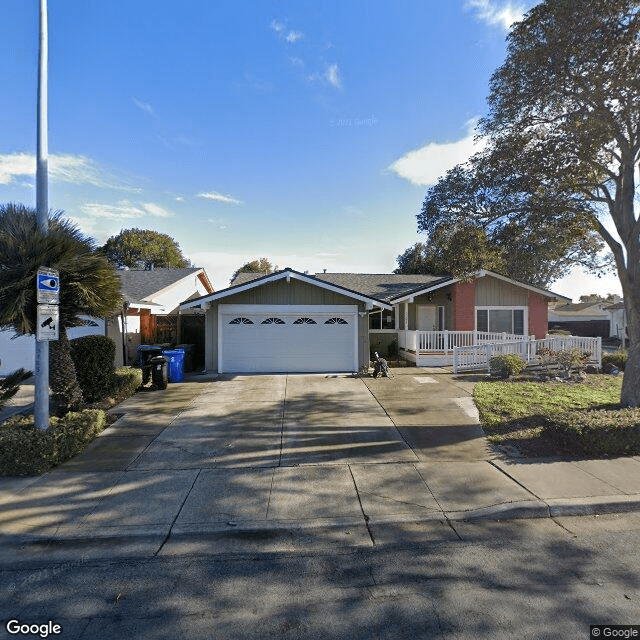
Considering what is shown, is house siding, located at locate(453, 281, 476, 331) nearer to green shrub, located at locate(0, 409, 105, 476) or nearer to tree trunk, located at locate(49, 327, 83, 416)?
tree trunk, located at locate(49, 327, 83, 416)

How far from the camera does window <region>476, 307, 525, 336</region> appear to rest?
18.3m

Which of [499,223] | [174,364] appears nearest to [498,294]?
[499,223]

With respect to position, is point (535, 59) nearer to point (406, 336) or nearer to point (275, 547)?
point (275, 547)

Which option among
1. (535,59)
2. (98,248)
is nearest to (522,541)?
(535,59)

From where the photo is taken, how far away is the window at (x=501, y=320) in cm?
1828

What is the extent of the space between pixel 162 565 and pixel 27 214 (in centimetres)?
699

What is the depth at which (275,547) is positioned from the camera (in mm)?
3961

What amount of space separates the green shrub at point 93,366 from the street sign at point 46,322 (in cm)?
360

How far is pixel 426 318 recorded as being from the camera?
772 inches

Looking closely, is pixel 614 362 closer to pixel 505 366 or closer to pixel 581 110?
Answer: pixel 505 366

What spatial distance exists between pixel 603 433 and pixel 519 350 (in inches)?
350

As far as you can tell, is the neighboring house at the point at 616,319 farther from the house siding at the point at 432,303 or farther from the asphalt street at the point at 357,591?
the asphalt street at the point at 357,591

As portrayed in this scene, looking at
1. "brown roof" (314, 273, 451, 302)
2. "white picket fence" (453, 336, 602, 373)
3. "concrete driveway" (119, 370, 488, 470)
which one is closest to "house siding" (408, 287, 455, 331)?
"brown roof" (314, 273, 451, 302)

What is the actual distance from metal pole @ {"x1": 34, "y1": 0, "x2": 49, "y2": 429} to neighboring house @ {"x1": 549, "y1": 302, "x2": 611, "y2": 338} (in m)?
41.7
